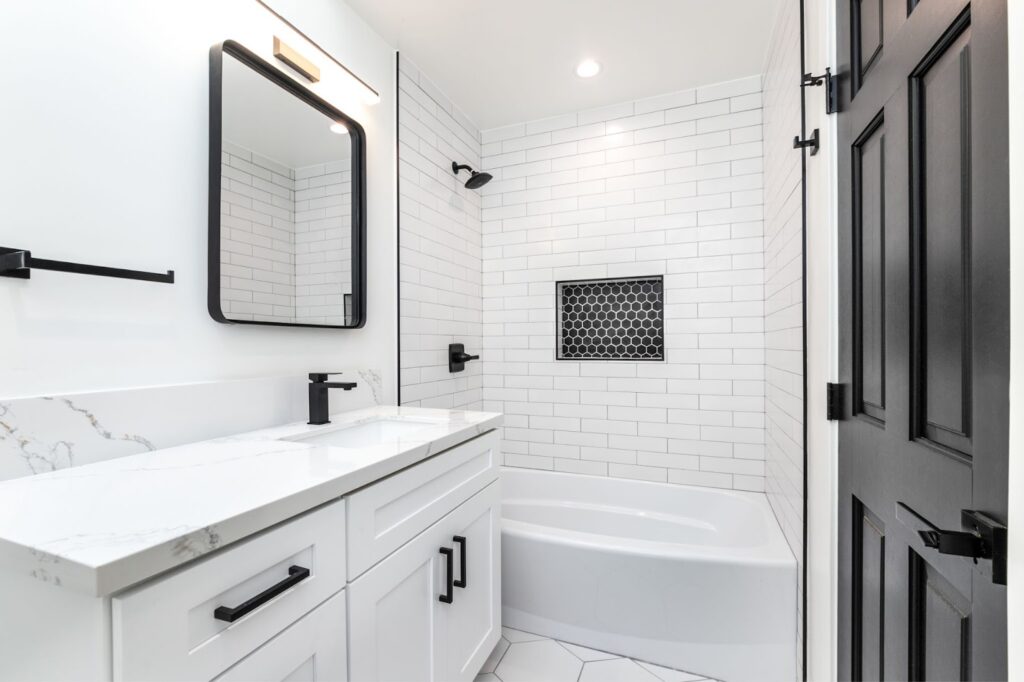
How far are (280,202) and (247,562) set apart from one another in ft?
3.90

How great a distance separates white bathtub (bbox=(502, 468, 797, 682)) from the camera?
163 centimetres

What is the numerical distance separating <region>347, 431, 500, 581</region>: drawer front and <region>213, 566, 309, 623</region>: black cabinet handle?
0.45 feet

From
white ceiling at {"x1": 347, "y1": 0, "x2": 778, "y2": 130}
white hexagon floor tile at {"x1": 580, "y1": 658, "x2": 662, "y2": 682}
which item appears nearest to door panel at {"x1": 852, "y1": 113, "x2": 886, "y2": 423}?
white ceiling at {"x1": 347, "y1": 0, "x2": 778, "y2": 130}

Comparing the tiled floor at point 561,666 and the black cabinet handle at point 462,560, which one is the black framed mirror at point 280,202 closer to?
the black cabinet handle at point 462,560

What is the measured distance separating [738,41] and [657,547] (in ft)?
7.20

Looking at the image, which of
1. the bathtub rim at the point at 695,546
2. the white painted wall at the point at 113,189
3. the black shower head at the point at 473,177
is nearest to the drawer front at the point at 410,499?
the bathtub rim at the point at 695,546

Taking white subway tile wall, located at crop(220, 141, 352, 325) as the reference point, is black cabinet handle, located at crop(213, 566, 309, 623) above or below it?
below

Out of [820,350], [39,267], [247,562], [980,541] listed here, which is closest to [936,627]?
[980,541]

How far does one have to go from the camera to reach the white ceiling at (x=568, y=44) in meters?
1.83

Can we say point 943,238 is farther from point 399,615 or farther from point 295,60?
point 295,60

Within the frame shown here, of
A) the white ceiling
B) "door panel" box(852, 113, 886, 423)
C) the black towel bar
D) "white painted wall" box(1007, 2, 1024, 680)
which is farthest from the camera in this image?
the white ceiling

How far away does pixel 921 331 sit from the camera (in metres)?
0.82

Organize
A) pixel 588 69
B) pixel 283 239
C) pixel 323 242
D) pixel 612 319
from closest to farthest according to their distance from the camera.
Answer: pixel 283 239 < pixel 323 242 < pixel 588 69 < pixel 612 319

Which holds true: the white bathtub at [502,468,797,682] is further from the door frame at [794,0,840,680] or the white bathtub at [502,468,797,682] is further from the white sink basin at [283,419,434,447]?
the white sink basin at [283,419,434,447]
